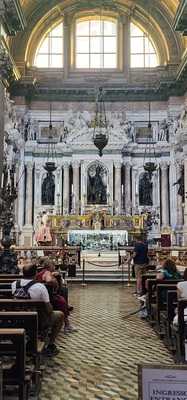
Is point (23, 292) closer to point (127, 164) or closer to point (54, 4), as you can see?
point (127, 164)

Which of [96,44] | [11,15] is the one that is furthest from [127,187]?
[11,15]

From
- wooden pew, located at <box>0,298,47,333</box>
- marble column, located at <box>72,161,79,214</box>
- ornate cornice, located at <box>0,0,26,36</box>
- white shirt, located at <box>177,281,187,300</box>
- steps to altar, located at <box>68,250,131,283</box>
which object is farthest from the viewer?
marble column, located at <box>72,161,79,214</box>

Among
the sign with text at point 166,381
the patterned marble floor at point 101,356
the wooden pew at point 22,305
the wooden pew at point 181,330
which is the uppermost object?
the sign with text at point 166,381

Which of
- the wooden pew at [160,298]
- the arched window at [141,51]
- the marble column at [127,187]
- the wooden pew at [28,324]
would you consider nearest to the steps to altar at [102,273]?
the wooden pew at [160,298]

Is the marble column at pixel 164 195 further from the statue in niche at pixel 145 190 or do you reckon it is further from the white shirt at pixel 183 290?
the white shirt at pixel 183 290

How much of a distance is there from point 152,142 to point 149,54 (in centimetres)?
562

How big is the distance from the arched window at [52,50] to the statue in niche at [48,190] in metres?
7.08

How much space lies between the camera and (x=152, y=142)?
28594mm

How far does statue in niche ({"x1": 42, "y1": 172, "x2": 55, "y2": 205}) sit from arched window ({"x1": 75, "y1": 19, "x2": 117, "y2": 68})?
736 cm

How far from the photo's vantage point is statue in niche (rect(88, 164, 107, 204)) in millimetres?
27297

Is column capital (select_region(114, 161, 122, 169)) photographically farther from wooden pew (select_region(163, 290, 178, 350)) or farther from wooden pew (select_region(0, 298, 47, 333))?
wooden pew (select_region(0, 298, 47, 333))

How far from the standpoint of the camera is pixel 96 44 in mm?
29891

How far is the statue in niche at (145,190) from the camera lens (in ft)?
92.4

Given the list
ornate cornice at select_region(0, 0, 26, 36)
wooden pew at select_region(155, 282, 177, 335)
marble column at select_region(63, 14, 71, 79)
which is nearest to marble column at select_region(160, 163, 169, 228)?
marble column at select_region(63, 14, 71, 79)
